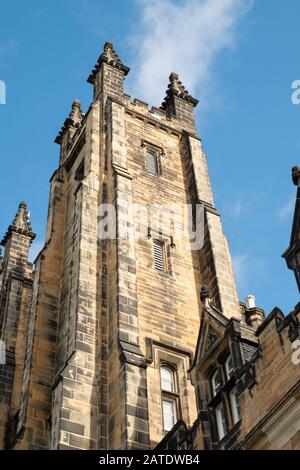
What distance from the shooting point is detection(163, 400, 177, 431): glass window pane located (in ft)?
67.0

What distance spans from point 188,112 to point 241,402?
70.8 ft

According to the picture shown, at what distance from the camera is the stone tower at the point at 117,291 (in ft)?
63.8

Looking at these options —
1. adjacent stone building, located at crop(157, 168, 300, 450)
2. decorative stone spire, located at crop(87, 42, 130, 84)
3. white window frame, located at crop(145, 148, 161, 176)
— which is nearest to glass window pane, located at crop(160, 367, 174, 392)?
adjacent stone building, located at crop(157, 168, 300, 450)

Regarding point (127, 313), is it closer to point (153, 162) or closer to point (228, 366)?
point (228, 366)

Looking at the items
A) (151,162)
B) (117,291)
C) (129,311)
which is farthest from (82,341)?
(151,162)

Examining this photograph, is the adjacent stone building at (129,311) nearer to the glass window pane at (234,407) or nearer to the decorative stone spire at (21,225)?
the glass window pane at (234,407)

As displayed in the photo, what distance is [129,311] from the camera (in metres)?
21.6

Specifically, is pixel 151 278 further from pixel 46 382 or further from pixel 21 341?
pixel 21 341

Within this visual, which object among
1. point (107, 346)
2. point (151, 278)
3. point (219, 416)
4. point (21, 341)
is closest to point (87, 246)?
point (151, 278)

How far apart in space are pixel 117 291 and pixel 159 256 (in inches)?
156

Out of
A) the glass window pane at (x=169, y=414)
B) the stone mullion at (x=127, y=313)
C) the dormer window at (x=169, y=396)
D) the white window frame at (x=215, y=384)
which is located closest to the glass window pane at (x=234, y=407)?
the white window frame at (x=215, y=384)

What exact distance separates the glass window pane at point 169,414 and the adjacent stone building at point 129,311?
44 mm
